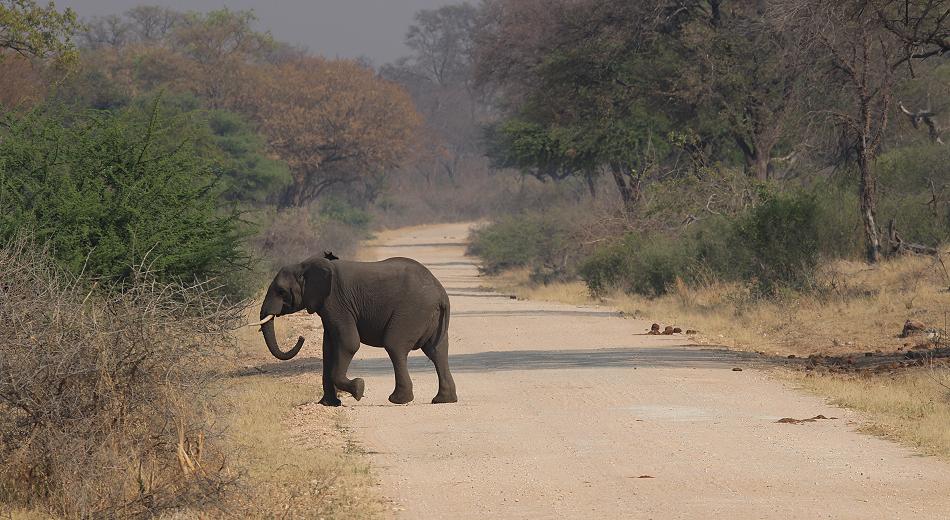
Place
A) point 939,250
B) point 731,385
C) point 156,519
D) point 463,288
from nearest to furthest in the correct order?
1. point 156,519
2. point 731,385
3. point 939,250
4. point 463,288

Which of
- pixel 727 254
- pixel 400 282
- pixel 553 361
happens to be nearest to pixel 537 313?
pixel 727 254

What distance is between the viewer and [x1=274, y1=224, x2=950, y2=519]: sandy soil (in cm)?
906

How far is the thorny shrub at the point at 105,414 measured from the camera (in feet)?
27.1

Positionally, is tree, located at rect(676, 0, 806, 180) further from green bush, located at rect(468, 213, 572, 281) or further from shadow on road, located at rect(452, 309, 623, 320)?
green bush, located at rect(468, 213, 572, 281)

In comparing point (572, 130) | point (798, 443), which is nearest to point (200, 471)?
point (798, 443)

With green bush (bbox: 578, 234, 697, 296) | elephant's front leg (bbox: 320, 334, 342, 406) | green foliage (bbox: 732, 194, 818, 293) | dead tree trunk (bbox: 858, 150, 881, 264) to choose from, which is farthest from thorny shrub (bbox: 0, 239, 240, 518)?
green bush (bbox: 578, 234, 697, 296)

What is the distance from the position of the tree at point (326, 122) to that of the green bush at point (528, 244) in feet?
58.5

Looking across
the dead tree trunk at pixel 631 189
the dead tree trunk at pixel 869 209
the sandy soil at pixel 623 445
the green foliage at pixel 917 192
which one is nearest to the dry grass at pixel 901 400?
the sandy soil at pixel 623 445

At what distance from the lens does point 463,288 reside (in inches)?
1640

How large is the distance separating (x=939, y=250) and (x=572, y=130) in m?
15.4

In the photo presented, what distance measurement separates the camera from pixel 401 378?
1416 cm

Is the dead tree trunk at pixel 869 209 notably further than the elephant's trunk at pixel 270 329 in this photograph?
Yes

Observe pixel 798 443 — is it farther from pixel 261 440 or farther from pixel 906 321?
pixel 906 321

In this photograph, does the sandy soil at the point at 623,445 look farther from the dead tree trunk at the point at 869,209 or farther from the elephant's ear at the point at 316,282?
the dead tree trunk at the point at 869,209
